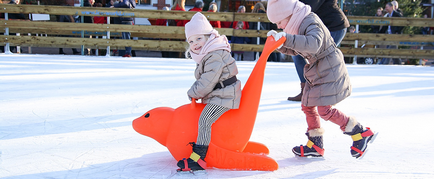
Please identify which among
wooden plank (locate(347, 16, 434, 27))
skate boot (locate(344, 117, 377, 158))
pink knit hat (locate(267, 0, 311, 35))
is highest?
wooden plank (locate(347, 16, 434, 27))

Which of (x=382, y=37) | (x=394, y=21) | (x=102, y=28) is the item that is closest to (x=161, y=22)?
(x=102, y=28)

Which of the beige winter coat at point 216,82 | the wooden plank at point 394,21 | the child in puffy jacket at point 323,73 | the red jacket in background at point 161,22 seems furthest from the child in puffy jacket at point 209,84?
the wooden plank at point 394,21

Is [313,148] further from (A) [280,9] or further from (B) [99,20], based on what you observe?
(B) [99,20]

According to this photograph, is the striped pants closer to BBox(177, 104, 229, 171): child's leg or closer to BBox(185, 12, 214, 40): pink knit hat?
BBox(177, 104, 229, 171): child's leg

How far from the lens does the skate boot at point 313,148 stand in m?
1.89

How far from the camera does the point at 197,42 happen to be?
1.80 m

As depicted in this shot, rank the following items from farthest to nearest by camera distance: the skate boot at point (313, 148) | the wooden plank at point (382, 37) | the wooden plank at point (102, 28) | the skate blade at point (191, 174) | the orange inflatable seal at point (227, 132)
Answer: the wooden plank at point (382, 37), the wooden plank at point (102, 28), the skate boot at point (313, 148), the orange inflatable seal at point (227, 132), the skate blade at point (191, 174)

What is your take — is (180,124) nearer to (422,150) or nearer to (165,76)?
(422,150)

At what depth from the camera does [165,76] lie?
4578 millimetres

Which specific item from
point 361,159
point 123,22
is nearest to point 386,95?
point 361,159

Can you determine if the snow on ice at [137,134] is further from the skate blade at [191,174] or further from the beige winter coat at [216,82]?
the beige winter coat at [216,82]

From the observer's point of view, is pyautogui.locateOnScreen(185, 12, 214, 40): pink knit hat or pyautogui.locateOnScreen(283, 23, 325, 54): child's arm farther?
pyautogui.locateOnScreen(185, 12, 214, 40): pink knit hat

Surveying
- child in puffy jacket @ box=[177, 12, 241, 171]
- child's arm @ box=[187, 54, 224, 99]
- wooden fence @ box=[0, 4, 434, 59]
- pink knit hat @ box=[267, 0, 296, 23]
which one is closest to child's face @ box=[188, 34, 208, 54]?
child in puffy jacket @ box=[177, 12, 241, 171]

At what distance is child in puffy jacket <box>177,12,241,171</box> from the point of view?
1.66 m
